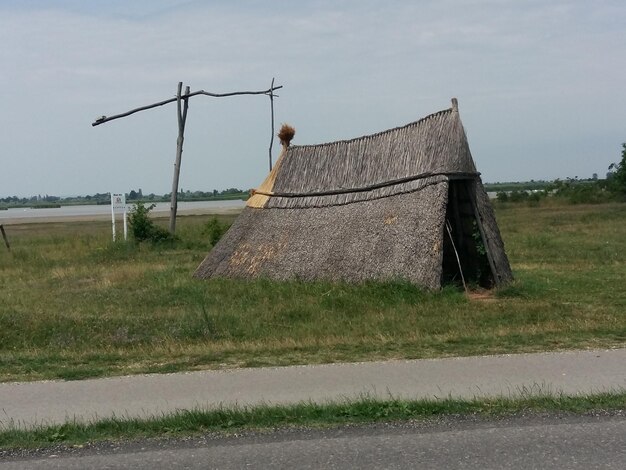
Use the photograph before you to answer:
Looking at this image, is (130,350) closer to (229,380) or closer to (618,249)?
(229,380)

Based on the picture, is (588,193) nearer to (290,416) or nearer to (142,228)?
(142,228)

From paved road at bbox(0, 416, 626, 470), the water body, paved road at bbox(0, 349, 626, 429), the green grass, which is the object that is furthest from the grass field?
the water body

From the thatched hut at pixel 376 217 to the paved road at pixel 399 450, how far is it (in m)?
7.53

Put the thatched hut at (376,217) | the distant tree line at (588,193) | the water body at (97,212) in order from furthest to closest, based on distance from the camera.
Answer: the water body at (97,212)
the distant tree line at (588,193)
the thatched hut at (376,217)

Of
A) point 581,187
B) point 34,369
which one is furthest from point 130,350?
point 581,187

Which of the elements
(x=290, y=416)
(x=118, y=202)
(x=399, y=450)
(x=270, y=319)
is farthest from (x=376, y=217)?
(x=118, y=202)

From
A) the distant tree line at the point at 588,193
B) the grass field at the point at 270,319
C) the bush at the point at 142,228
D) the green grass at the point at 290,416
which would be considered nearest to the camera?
the green grass at the point at 290,416

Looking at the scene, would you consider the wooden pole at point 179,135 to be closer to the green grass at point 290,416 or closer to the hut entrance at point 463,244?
A: the hut entrance at point 463,244

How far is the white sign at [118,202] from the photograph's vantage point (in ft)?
94.4

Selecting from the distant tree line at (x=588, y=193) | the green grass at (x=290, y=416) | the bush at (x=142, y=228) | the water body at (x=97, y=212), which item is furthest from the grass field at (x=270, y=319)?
the water body at (x=97, y=212)

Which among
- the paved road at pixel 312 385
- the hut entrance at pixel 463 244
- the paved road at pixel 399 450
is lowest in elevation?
the paved road at pixel 399 450

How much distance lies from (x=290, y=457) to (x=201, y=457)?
0.66m

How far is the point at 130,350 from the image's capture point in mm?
9672

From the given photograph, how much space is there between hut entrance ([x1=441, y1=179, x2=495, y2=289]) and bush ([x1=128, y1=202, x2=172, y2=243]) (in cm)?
1405
